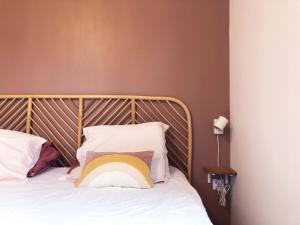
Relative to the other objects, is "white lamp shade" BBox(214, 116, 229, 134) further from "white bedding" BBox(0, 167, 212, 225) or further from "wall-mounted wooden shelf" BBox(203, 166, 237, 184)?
"white bedding" BBox(0, 167, 212, 225)

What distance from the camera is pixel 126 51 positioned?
7.85ft

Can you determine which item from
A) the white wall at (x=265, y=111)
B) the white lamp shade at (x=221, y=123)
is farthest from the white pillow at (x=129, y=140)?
the white wall at (x=265, y=111)

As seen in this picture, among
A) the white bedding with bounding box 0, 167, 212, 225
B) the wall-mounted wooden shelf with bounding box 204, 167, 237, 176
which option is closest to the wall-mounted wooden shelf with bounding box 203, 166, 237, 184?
the wall-mounted wooden shelf with bounding box 204, 167, 237, 176

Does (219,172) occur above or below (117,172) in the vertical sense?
below

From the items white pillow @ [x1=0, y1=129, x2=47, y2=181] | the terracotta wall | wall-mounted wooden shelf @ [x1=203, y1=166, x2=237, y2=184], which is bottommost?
wall-mounted wooden shelf @ [x1=203, y1=166, x2=237, y2=184]

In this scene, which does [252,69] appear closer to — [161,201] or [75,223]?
[161,201]

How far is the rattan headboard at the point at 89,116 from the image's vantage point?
92.7 inches

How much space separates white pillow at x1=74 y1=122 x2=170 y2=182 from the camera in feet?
6.64

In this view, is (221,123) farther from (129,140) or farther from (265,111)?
(129,140)

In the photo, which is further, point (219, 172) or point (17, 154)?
point (219, 172)

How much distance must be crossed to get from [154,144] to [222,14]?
1.24 m

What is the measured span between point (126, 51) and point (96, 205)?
1407mm

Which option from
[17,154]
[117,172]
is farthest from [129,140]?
[17,154]

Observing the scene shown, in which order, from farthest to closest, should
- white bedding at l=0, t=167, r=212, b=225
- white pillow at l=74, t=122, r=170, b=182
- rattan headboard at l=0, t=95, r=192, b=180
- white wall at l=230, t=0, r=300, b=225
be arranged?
1. rattan headboard at l=0, t=95, r=192, b=180
2. white pillow at l=74, t=122, r=170, b=182
3. white wall at l=230, t=0, r=300, b=225
4. white bedding at l=0, t=167, r=212, b=225
